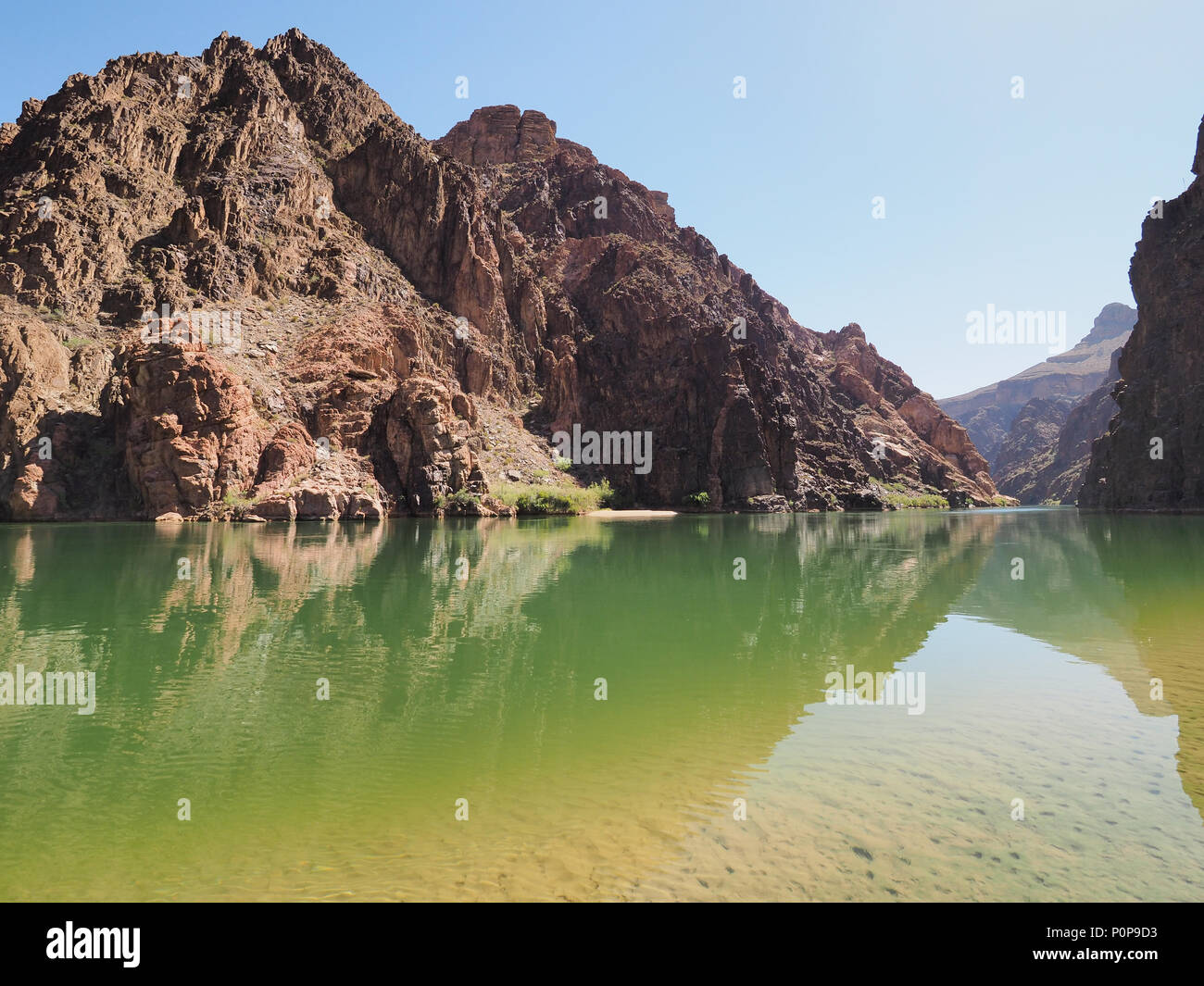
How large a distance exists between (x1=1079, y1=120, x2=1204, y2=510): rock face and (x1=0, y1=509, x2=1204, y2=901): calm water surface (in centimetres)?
9063

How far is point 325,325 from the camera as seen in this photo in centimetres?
8912

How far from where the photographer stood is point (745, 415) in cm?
12494

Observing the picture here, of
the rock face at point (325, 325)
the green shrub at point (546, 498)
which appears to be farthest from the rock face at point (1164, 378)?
the green shrub at point (546, 498)

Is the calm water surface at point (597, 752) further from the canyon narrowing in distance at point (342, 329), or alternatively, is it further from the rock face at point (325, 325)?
the rock face at point (325, 325)

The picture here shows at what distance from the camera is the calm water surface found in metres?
6.08

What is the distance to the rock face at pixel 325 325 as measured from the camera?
69.1 metres

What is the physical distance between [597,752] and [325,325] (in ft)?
296

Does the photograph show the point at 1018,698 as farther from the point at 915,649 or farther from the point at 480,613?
the point at 480,613

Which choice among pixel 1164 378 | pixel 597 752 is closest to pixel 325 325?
pixel 597 752

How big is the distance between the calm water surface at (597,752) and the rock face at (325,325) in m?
57.1

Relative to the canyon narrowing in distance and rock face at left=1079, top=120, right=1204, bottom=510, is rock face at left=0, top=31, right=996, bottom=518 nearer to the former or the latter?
the canyon narrowing in distance

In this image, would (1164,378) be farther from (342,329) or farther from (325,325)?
(325,325)
